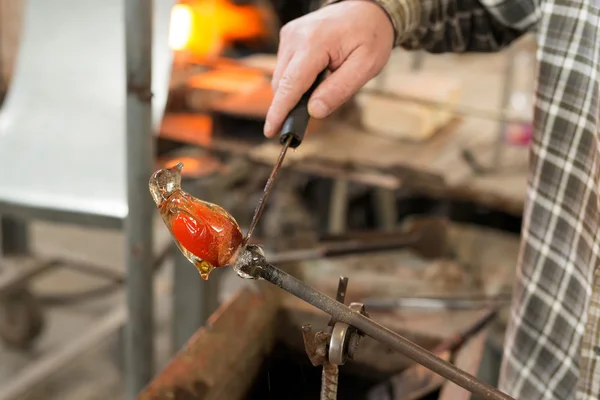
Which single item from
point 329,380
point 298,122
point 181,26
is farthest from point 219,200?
point 181,26

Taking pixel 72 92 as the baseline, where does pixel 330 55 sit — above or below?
above

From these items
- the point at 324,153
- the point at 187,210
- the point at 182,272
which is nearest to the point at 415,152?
the point at 324,153

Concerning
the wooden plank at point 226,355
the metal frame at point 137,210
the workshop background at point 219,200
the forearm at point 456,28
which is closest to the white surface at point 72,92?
the workshop background at point 219,200

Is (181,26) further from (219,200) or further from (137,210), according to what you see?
(137,210)

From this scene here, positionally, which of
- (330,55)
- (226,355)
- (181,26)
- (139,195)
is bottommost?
(226,355)

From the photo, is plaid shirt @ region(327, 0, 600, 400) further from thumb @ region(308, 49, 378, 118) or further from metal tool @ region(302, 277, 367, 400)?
metal tool @ region(302, 277, 367, 400)

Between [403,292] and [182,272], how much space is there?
529 mm

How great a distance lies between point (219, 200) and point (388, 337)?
101cm

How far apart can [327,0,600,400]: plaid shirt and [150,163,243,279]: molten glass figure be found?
15.1 inches

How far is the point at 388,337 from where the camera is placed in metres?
0.61

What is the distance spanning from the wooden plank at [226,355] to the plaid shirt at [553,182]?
0.39 m

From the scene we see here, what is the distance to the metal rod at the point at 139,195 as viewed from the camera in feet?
3.78

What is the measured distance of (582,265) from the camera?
2.91 ft

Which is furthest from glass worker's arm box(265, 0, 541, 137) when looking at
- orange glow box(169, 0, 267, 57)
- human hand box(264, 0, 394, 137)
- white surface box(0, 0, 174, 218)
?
orange glow box(169, 0, 267, 57)
